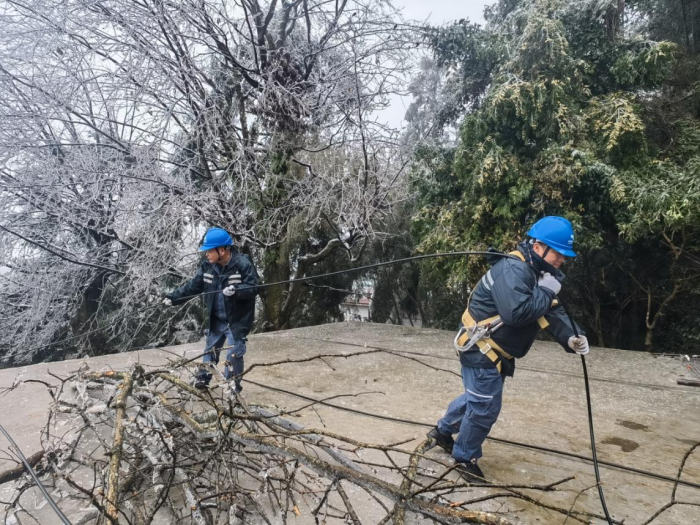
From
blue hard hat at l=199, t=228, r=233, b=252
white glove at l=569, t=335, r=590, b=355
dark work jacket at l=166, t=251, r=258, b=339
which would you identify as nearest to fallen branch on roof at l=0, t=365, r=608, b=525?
white glove at l=569, t=335, r=590, b=355

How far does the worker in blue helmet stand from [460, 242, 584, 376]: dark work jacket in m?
1.88

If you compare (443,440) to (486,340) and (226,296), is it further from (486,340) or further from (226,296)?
(226,296)

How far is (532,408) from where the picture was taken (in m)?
3.84

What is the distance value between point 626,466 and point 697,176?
377cm

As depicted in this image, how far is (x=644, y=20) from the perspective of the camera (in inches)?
297

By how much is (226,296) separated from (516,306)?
91.3 inches

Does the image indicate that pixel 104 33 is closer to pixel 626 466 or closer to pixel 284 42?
pixel 284 42

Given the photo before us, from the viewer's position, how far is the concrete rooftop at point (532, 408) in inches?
100

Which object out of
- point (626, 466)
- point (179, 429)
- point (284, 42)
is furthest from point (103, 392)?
point (284, 42)

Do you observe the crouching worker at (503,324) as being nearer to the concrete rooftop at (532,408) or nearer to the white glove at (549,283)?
the white glove at (549,283)

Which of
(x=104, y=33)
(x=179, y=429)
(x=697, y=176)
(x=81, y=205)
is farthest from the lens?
(x=81, y=205)

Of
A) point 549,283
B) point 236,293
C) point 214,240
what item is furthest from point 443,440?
point 214,240

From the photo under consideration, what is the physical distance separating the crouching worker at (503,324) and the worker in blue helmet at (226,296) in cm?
187

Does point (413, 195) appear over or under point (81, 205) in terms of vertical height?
over
